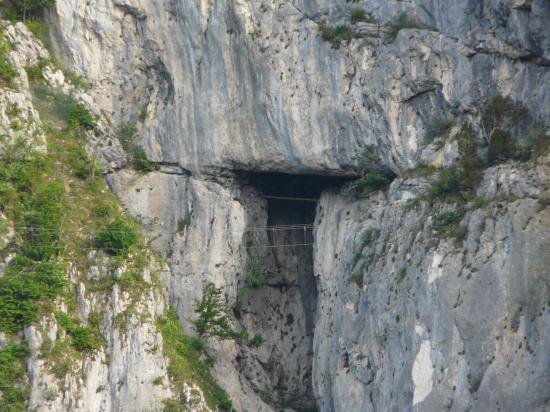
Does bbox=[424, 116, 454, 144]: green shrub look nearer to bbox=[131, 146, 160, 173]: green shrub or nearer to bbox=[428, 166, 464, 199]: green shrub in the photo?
bbox=[428, 166, 464, 199]: green shrub

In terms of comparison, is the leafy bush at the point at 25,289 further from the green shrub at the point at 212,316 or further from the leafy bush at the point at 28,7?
the leafy bush at the point at 28,7

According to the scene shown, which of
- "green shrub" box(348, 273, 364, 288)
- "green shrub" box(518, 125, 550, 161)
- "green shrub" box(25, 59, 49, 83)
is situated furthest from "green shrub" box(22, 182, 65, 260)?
"green shrub" box(518, 125, 550, 161)

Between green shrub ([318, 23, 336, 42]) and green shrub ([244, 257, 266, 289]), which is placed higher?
green shrub ([318, 23, 336, 42])

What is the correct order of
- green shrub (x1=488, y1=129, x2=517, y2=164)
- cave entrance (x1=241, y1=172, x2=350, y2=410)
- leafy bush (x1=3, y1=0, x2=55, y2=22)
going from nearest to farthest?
1. green shrub (x1=488, y1=129, x2=517, y2=164)
2. cave entrance (x1=241, y1=172, x2=350, y2=410)
3. leafy bush (x1=3, y1=0, x2=55, y2=22)

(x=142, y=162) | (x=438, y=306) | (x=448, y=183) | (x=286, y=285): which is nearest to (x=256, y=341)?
(x=286, y=285)

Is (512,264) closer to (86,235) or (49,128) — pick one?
(86,235)

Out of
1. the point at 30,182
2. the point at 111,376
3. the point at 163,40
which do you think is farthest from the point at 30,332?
the point at 163,40
